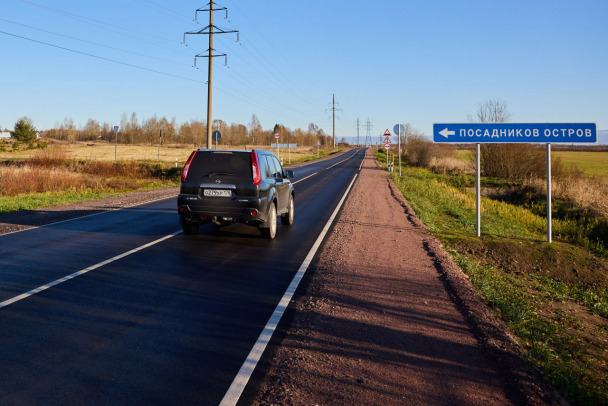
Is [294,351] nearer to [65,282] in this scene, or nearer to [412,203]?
[65,282]

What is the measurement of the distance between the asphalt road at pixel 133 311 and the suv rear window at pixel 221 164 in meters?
1.38

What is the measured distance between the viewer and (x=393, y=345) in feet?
14.9

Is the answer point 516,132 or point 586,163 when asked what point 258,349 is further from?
point 586,163

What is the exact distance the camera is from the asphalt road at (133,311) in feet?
12.0

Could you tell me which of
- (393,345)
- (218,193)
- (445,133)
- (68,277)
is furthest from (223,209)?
(393,345)

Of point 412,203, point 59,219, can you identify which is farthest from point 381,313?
point 412,203

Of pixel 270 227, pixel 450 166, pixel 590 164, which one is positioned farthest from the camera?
pixel 590 164

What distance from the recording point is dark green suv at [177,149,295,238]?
958 cm

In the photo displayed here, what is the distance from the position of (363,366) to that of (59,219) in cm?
1118

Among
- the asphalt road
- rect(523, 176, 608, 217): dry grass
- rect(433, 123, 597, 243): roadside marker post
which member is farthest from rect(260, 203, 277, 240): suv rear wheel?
rect(523, 176, 608, 217): dry grass

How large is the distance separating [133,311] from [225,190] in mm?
4506

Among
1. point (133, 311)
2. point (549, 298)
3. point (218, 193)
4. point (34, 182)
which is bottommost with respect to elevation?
point (549, 298)

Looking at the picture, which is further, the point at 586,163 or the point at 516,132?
the point at 586,163

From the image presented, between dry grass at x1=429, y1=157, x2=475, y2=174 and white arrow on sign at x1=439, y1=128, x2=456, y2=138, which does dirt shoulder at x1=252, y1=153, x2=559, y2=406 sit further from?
dry grass at x1=429, y1=157, x2=475, y2=174
